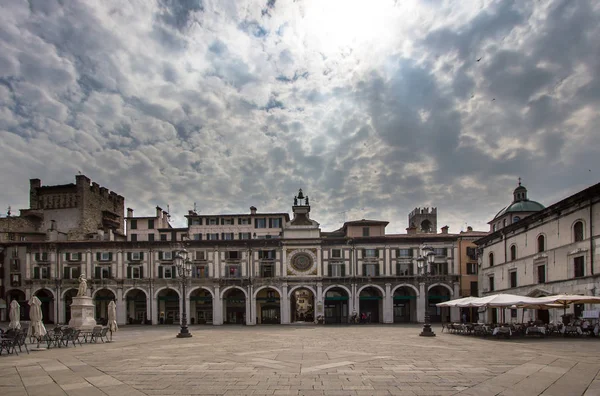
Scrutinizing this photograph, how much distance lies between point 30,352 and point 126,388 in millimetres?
12763

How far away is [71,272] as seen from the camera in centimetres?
5944

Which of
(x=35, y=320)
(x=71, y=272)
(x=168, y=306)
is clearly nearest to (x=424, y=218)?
(x=168, y=306)

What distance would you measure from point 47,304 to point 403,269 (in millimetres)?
45881

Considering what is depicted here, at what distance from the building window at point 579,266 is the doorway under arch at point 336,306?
2945cm

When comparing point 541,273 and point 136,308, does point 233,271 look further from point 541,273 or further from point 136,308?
point 541,273

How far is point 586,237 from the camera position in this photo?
31531 mm

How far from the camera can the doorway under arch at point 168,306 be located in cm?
5903

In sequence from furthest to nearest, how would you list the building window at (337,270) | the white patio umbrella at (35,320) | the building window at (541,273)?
the building window at (337,270)
the building window at (541,273)
the white patio umbrella at (35,320)

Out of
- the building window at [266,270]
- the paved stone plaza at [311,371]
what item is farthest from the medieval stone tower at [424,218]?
the paved stone plaza at [311,371]

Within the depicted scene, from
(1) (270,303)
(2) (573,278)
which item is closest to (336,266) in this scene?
(1) (270,303)

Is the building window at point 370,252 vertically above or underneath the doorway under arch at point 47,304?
above

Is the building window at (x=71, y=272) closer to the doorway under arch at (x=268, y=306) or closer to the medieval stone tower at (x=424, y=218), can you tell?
the doorway under arch at (x=268, y=306)

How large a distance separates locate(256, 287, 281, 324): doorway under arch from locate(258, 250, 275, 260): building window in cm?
408

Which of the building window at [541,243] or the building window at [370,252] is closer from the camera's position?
the building window at [541,243]
